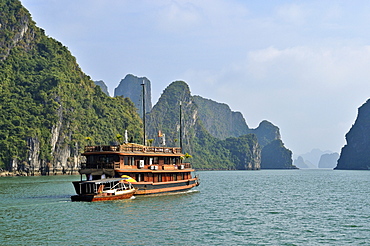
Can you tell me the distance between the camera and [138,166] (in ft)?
152

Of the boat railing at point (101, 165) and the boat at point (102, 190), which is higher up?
the boat railing at point (101, 165)

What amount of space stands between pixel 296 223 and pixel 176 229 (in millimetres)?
9680

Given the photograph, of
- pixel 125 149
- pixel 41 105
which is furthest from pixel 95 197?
pixel 41 105

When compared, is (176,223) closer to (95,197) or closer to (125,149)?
(95,197)

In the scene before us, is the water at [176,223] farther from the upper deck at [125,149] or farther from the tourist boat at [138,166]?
the upper deck at [125,149]

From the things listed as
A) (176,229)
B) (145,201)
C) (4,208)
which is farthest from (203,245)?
(4,208)

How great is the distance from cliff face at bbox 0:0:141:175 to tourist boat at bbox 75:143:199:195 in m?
87.6

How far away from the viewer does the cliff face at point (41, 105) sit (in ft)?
433

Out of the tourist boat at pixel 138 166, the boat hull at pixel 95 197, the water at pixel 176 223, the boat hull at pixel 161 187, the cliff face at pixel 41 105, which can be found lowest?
the water at pixel 176 223

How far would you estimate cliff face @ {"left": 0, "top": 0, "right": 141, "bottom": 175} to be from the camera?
13212 centimetres

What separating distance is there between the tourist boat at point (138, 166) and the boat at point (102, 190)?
0.82 m

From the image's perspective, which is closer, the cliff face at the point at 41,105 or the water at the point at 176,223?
the water at the point at 176,223

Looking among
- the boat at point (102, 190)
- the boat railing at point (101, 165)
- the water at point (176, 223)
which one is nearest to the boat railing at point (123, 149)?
the boat railing at point (101, 165)

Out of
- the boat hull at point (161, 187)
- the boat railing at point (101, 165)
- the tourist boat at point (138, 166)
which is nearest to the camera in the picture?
the boat railing at point (101, 165)
